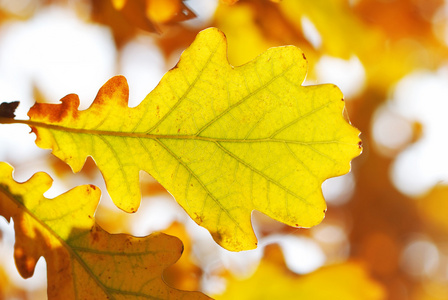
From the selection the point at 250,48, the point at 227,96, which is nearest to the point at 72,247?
the point at 227,96

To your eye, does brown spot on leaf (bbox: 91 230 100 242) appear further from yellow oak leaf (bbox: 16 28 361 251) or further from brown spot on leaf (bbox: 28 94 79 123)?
brown spot on leaf (bbox: 28 94 79 123)

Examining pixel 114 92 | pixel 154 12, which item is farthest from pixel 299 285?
pixel 114 92

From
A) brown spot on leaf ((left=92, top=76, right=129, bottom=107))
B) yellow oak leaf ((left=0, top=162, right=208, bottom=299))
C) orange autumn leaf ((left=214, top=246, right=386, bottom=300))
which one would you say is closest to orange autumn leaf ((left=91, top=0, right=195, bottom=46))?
brown spot on leaf ((left=92, top=76, right=129, bottom=107))

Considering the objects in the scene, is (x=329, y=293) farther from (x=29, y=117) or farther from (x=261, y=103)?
(x=29, y=117)

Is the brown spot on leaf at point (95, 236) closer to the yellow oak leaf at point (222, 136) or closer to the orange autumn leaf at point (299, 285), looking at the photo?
the yellow oak leaf at point (222, 136)

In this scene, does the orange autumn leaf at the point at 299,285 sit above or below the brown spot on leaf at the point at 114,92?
below

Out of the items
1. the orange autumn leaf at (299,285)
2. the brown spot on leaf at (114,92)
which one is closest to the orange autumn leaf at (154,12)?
the brown spot on leaf at (114,92)

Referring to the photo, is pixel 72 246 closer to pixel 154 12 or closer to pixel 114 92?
pixel 114 92

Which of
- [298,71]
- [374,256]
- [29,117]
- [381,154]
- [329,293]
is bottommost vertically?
[374,256]
